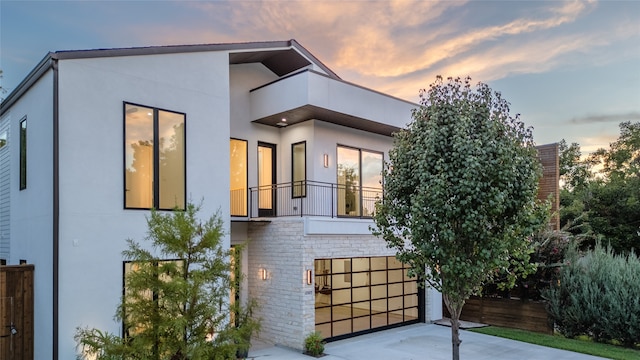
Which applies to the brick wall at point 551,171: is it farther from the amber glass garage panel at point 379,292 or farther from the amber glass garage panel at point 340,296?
the amber glass garage panel at point 340,296

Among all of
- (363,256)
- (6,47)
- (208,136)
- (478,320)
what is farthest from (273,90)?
(6,47)

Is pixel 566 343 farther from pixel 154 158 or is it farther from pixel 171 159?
pixel 154 158

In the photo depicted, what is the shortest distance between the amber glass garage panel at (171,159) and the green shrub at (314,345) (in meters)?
4.31

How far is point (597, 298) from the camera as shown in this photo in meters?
11.6

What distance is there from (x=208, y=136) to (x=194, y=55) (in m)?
1.81

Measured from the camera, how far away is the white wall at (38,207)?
783 centimetres

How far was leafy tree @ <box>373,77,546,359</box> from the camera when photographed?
20.4ft

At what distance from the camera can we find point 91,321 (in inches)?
307

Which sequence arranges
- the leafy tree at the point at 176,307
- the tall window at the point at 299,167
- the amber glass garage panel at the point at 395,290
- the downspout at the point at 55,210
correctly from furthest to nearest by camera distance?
the amber glass garage panel at the point at 395,290 < the tall window at the point at 299,167 < the downspout at the point at 55,210 < the leafy tree at the point at 176,307

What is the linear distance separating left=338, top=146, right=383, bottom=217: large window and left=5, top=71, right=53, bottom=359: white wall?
24.8 feet

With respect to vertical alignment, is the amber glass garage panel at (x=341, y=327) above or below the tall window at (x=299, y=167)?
below

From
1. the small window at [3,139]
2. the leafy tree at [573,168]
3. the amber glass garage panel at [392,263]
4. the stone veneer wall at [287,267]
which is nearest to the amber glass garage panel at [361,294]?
the stone veneer wall at [287,267]

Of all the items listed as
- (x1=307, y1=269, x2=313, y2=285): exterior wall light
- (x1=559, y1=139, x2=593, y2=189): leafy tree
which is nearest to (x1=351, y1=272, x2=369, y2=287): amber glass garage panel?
(x1=307, y1=269, x2=313, y2=285): exterior wall light

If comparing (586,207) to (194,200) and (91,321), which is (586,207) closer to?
(194,200)
